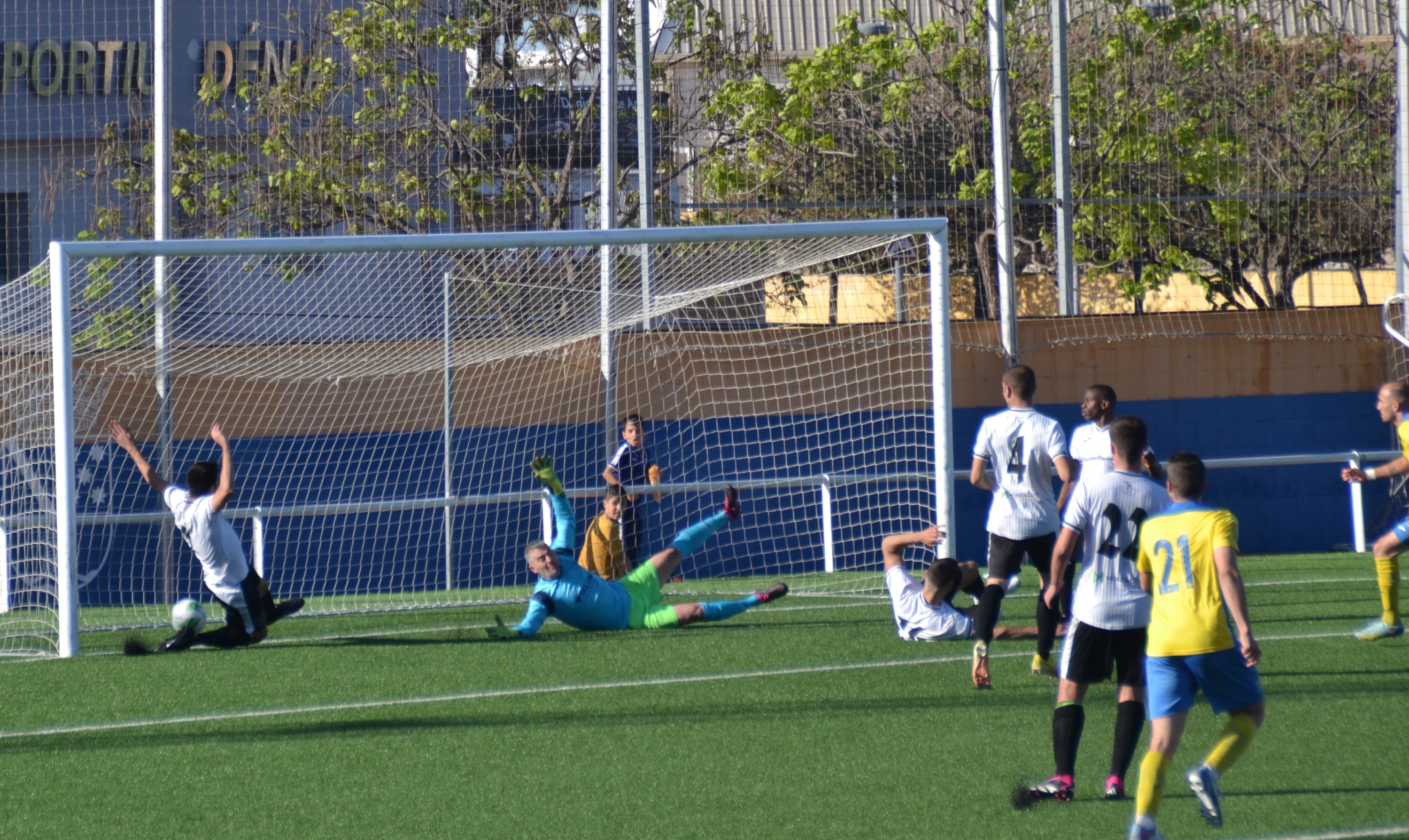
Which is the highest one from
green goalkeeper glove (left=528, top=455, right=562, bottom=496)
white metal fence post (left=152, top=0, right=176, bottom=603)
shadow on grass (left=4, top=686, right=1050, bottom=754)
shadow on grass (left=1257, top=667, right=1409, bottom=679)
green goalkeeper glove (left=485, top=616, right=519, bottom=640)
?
white metal fence post (left=152, top=0, right=176, bottom=603)

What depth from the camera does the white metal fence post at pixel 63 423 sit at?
8664mm

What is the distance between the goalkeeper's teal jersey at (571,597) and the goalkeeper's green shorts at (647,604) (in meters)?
0.09

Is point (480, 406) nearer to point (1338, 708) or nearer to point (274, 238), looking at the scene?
point (274, 238)

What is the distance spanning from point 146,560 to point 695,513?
541 centimetres

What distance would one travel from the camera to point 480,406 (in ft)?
45.5

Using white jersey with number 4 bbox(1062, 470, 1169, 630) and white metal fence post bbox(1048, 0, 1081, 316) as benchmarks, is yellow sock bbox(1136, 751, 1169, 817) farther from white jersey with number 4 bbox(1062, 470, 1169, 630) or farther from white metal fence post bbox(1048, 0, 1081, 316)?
white metal fence post bbox(1048, 0, 1081, 316)

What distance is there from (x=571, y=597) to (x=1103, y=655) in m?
4.75

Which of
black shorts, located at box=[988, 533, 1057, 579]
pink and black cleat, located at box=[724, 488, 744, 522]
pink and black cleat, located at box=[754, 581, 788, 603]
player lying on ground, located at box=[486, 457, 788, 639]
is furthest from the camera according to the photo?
pink and black cleat, located at box=[724, 488, 744, 522]

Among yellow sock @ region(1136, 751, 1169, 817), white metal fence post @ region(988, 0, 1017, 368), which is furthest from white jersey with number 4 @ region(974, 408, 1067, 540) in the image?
white metal fence post @ region(988, 0, 1017, 368)

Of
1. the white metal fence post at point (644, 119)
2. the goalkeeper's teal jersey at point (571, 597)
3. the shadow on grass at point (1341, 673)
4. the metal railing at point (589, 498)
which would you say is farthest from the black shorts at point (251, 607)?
the shadow on grass at point (1341, 673)

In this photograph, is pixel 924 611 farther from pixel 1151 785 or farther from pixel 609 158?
pixel 609 158

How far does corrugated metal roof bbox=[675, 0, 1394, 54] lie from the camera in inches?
634

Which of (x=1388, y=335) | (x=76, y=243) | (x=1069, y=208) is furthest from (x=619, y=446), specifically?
(x=1388, y=335)

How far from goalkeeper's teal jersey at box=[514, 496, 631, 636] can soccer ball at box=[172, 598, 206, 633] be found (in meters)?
2.14
